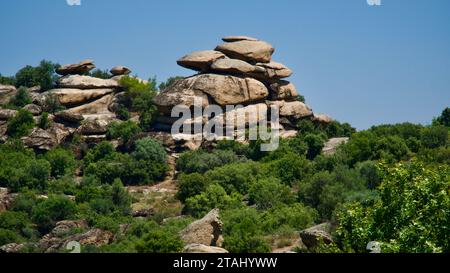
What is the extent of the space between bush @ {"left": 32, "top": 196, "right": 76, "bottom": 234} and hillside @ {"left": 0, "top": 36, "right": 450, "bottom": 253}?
0.07m

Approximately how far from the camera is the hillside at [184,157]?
36.7 meters

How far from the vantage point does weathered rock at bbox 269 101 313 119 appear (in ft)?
182

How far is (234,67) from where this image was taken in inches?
2152

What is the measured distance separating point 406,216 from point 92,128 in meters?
38.1

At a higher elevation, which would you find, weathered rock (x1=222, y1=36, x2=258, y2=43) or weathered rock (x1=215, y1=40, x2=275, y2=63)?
weathered rock (x1=222, y1=36, x2=258, y2=43)

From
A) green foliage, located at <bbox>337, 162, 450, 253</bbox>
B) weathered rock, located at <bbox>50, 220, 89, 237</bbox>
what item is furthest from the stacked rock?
green foliage, located at <bbox>337, 162, 450, 253</bbox>

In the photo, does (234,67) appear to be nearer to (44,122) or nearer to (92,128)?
(92,128)

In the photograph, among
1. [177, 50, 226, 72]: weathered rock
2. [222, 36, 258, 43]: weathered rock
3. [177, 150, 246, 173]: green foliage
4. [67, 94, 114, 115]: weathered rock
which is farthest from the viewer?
[67, 94, 114, 115]: weathered rock

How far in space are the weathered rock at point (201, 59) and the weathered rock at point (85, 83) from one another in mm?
5984

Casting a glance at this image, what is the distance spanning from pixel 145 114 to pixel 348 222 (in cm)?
3730

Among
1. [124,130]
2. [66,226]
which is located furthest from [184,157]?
[66,226]

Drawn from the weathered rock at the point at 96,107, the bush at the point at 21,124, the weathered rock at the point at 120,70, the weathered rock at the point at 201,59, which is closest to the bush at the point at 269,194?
the weathered rock at the point at 201,59

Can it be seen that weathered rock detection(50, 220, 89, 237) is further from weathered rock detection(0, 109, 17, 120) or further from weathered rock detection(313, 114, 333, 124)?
weathered rock detection(313, 114, 333, 124)
